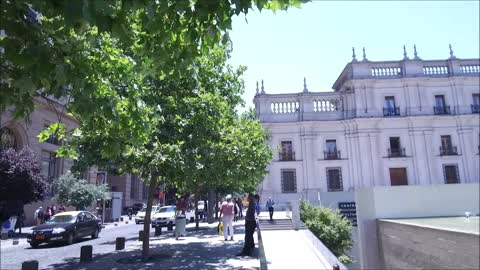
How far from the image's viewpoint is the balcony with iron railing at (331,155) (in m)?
44.5

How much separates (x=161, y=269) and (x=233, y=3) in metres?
8.69

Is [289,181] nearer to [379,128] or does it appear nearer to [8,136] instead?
[379,128]

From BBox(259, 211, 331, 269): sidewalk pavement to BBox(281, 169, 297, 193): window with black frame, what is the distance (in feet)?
94.1

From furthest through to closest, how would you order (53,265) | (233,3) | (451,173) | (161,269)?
(451,173) < (53,265) < (161,269) < (233,3)

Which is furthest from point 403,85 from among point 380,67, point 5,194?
point 5,194

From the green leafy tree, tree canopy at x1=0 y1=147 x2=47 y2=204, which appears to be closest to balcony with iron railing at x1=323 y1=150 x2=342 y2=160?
tree canopy at x1=0 y1=147 x2=47 y2=204

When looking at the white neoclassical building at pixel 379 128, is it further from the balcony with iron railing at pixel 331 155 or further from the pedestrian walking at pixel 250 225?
the pedestrian walking at pixel 250 225

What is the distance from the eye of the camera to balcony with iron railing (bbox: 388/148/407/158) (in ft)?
146

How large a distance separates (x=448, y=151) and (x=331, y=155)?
13222mm

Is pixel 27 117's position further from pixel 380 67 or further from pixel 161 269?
pixel 380 67

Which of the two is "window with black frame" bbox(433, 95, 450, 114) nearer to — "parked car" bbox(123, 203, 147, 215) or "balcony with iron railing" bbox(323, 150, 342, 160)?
"balcony with iron railing" bbox(323, 150, 342, 160)

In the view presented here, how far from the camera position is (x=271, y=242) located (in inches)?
547

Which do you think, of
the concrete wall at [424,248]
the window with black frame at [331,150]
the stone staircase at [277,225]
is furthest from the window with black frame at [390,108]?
the concrete wall at [424,248]

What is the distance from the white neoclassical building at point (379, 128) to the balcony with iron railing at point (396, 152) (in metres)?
0.11
